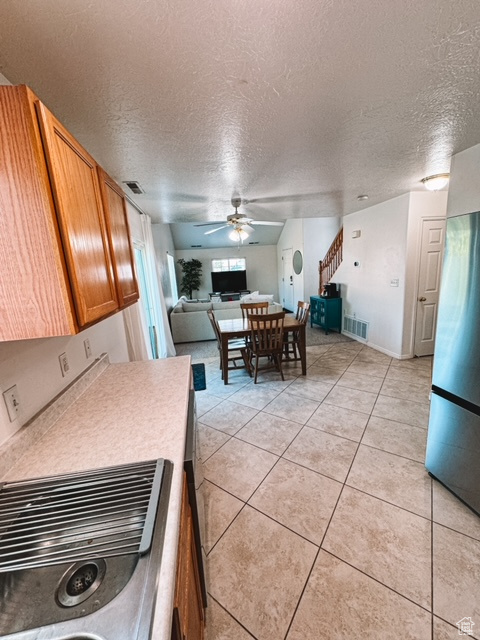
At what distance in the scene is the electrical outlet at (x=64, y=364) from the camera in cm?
133

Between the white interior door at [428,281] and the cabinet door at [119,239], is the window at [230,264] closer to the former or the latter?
the white interior door at [428,281]

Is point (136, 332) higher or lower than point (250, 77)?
lower

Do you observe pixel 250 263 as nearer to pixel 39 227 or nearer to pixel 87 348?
pixel 87 348

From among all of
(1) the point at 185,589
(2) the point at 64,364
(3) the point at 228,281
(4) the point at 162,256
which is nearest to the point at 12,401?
(2) the point at 64,364

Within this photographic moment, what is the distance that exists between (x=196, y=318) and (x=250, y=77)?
411cm

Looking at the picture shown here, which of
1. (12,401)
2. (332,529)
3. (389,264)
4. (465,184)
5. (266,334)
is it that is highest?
(465,184)

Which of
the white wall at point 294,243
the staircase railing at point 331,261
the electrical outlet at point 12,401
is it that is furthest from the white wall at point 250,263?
the electrical outlet at point 12,401

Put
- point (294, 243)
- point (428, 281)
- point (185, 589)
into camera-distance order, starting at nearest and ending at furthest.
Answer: point (185, 589) → point (428, 281) → point (294, 243)

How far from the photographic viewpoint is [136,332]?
2.80 metres

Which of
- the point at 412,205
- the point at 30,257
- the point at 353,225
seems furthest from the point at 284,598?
the point at 353,225

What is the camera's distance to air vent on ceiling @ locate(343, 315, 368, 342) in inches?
178

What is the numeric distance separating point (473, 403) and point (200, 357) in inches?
136

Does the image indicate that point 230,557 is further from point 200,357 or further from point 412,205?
point 412,205

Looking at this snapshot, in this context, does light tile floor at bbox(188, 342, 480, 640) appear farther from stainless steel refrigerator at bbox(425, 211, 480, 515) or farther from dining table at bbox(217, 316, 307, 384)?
dining table at bbox(217, 316, 307, 384)
